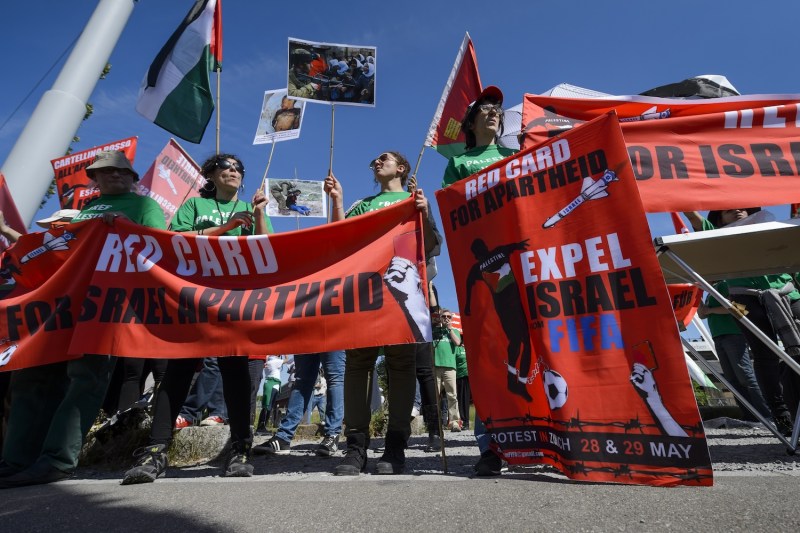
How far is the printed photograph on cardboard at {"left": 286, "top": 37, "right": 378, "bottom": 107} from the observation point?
4.23 meters

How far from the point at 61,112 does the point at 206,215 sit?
8426 millimetres

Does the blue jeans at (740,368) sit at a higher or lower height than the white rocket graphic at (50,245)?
lower

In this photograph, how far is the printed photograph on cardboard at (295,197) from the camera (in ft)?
27.9

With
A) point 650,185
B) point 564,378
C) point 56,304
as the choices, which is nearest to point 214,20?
point 56,304

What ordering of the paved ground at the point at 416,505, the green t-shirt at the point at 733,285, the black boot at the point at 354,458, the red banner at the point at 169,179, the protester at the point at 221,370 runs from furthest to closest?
1. the red banner at the point at 169,179
2. the green t-shirt at the point at 733,285
3. the protester at the point at 221,370
4. the black boot at the point at 354,458
5. the paved ground at the point at 416,505

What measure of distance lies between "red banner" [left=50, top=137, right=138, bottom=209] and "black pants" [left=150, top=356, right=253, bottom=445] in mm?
5985

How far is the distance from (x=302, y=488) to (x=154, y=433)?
1.19 m

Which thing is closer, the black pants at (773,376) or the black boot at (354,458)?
the black boot at (354,458)

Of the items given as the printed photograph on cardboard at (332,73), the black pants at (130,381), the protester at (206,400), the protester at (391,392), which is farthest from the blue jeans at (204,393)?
the printed photograph on cardboard at (332,73)

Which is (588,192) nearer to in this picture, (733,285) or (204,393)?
(733,285)

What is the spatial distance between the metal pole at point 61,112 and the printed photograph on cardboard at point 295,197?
4416mm

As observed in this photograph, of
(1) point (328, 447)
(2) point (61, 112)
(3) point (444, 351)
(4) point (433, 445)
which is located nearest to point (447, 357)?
(3) point (444, 351)

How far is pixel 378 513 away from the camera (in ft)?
5.71

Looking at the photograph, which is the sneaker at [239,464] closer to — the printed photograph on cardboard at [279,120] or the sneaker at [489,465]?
the sneaker at [489,465]
